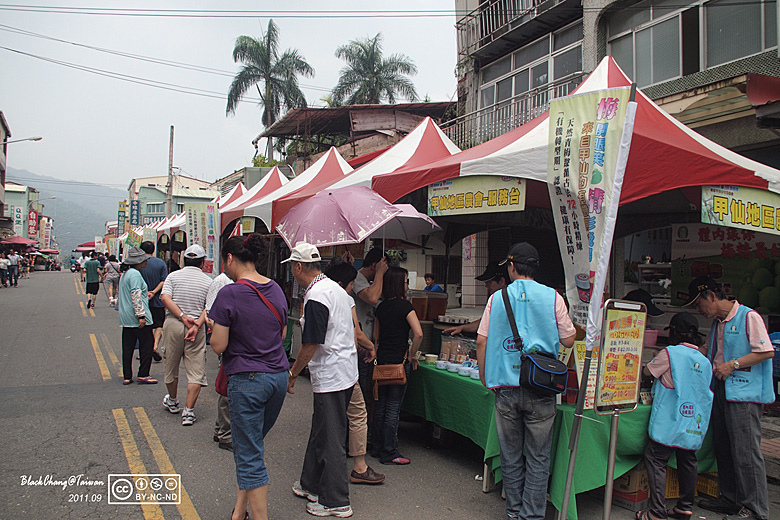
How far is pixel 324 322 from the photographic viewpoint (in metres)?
3.79

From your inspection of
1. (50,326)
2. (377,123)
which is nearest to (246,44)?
(377,123)

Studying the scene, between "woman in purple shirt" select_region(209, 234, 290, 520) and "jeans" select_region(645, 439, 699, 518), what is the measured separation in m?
2.79

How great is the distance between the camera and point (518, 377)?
3.63 m

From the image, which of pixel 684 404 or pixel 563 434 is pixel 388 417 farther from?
pixel 684 404

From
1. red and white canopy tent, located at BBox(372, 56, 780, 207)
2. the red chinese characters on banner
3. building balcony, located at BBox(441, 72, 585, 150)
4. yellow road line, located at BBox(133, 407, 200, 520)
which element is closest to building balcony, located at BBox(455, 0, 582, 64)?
building balcony, located at BBox(441, 72, 585, 150)

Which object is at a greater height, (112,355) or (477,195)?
(477,195)

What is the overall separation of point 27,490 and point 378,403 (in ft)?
9.39

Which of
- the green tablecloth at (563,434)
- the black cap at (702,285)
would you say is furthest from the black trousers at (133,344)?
the black cap at (702,285)

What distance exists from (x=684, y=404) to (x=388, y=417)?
7.96ft

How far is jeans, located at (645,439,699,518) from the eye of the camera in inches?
156

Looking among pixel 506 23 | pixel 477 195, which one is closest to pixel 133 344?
pixel 477 195

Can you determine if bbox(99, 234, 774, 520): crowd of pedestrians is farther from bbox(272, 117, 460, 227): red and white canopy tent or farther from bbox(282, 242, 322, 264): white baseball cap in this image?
bbox(272, 117, 460, 227): red and white canopy tent

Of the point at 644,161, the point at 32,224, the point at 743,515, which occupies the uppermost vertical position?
the point at 32,224

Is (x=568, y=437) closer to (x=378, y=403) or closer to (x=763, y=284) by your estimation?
(x=378, y=403)
